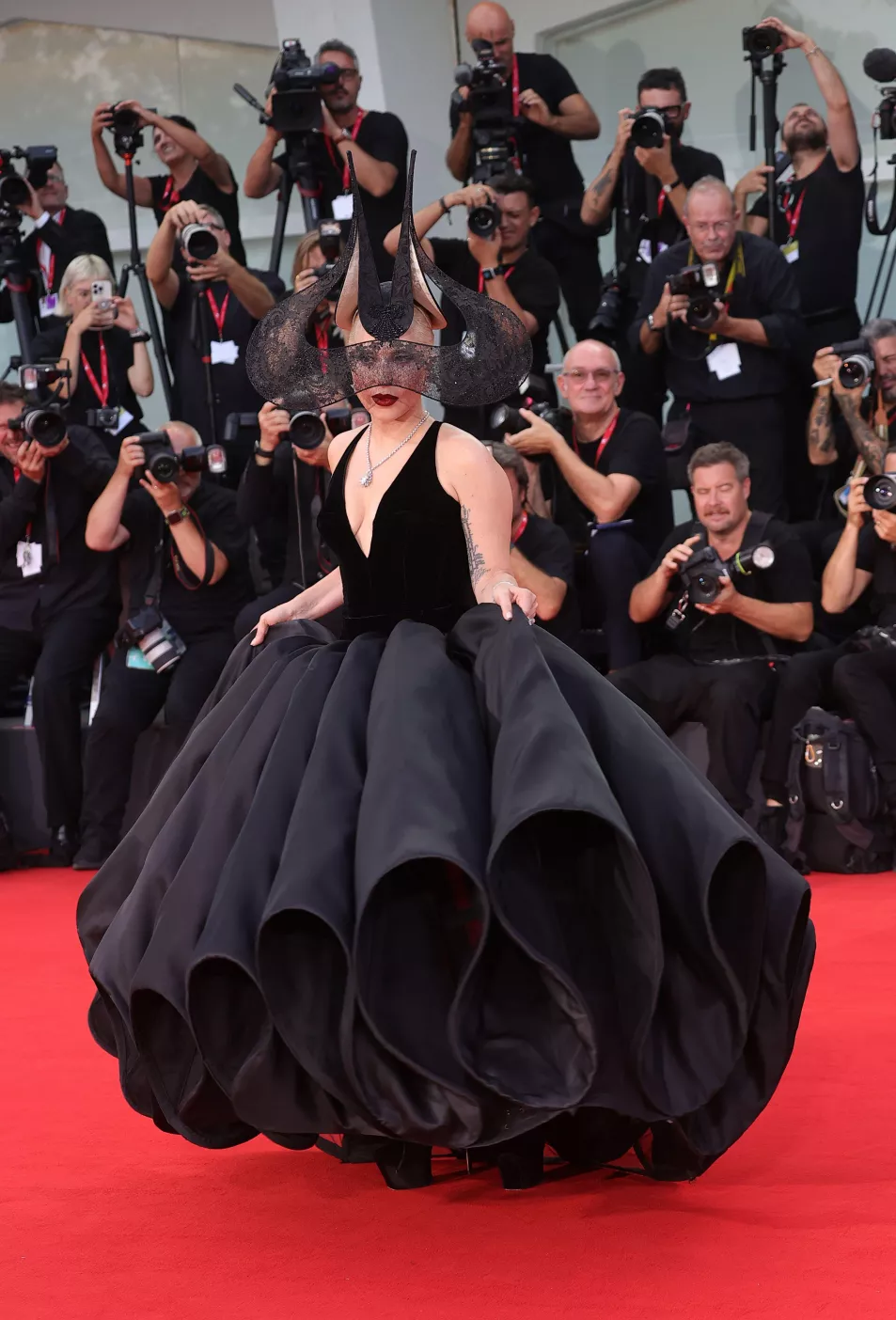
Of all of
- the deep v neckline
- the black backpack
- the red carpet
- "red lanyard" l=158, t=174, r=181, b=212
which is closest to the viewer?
the red carpet

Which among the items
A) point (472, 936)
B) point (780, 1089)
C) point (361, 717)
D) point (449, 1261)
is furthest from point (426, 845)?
point (780, 1089)

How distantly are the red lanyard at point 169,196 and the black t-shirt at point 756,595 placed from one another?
3.13 m

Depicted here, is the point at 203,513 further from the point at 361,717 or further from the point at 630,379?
the point at 361,717

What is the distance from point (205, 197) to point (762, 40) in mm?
2486

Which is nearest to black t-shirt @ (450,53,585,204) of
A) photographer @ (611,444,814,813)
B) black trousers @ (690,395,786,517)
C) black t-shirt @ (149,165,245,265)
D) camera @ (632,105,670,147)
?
camera @ (632,105,670,147)

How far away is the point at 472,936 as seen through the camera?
221 cm

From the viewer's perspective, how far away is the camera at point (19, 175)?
6.82m

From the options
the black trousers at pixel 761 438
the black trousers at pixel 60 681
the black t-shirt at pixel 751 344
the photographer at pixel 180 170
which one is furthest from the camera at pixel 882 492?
the photographer at pixel 180 170

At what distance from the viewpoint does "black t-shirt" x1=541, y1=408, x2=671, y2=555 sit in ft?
18.4

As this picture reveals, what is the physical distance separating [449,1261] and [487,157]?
5.11m

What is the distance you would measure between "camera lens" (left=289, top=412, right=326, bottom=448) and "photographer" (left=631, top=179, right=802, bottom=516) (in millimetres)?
1361

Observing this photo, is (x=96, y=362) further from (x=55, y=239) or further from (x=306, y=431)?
(x=306, y=431)

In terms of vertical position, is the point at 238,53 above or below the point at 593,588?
above

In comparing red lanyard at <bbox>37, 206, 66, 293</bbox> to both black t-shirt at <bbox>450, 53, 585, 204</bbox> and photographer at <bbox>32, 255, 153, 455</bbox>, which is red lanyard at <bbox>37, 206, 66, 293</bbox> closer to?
photographer at <bbox>32, 255, 153, 455</bbox>
